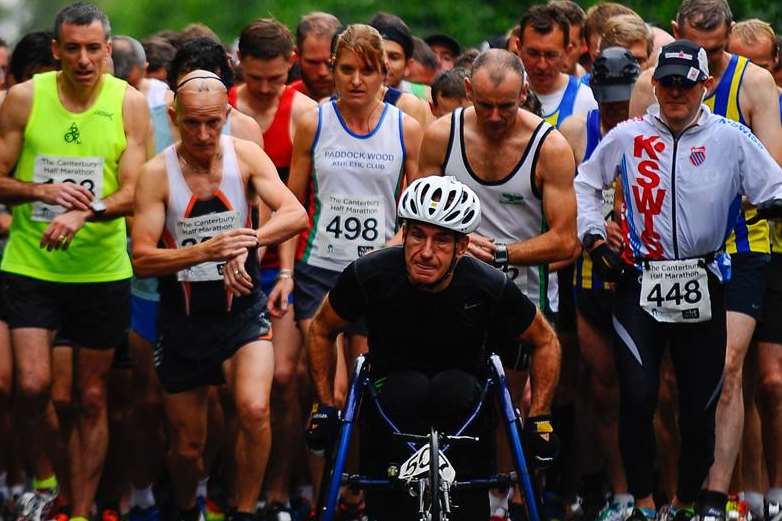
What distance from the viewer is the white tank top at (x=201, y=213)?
1149 cm

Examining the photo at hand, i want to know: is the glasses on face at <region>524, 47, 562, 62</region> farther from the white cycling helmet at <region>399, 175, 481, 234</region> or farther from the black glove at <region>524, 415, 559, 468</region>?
the black glove at <region>524, 415, 559, 468</region>

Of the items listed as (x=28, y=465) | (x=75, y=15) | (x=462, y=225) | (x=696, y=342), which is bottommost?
(x=28, y=465)

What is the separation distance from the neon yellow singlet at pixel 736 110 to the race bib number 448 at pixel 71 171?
11.4 feet

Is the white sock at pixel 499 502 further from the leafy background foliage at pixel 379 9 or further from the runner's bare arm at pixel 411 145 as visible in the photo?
the leafy background foliage at pixel 379 9

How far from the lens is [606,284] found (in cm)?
1206

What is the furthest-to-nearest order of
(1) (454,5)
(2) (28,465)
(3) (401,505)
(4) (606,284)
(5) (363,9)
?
(5) (363,9) < (1) (454,5) < (2) (28,465) < (4) (606,284) < (3) (401,505)

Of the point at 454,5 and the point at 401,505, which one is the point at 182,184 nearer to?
the point at 401,505

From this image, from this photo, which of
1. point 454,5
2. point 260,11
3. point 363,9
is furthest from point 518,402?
point 260,11

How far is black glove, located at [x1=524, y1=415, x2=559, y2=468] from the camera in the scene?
31.8ft

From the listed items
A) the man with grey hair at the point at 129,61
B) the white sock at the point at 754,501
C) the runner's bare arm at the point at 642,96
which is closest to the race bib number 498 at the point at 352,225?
the runner's bare arm at the point at 642,96

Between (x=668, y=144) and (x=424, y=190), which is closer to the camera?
(x=424, y=190)

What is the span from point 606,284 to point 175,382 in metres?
2.49

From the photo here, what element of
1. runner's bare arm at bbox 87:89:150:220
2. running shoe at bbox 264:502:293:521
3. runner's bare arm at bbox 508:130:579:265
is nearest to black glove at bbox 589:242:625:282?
runner's bare arm at bbox 508:130:579:265

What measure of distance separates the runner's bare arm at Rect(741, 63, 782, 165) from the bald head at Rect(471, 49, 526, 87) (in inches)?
52.7
